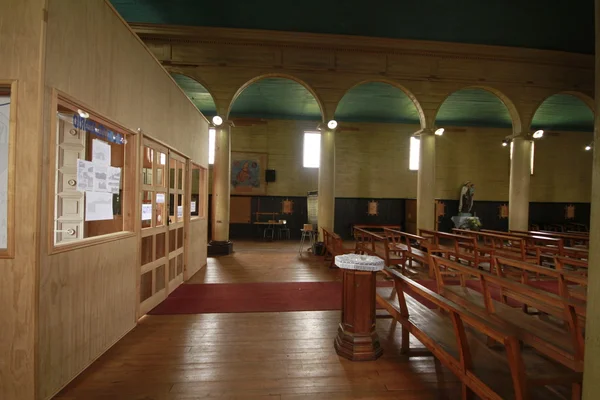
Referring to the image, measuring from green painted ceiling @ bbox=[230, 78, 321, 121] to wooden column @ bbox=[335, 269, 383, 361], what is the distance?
8.28 meters

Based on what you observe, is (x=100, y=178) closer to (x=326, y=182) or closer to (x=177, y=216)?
(x=177, y=216)

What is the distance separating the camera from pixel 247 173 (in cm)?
1245

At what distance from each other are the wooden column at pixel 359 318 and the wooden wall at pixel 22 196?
2.49 metres

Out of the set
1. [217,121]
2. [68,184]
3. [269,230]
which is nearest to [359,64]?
[217,121]

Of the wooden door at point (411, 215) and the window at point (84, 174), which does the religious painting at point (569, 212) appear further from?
the window at point (84, 174)

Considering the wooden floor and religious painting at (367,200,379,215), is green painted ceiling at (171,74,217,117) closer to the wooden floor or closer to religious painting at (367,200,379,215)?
religious painting at (367,200,379,215)

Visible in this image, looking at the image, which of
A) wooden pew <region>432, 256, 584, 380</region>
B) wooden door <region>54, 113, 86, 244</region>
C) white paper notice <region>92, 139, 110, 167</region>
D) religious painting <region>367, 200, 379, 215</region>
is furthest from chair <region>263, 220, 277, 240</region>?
wooden pew <region>432, 256, 584, 380</region>

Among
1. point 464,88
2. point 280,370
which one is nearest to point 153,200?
point 280,370

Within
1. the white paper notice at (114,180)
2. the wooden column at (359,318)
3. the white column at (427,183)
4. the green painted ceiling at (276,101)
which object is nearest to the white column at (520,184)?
the white column at (427,183)

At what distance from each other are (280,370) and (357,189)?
11.1 m

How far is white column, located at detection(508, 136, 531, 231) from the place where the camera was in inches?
364

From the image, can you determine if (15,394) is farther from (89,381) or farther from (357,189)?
(357,189)

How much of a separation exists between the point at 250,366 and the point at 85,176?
92.5 inches

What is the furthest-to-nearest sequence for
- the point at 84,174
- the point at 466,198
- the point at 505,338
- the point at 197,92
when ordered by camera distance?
the point at 466,198 → the point at 197,92 → the point at 84,174 → the point at 505,338
